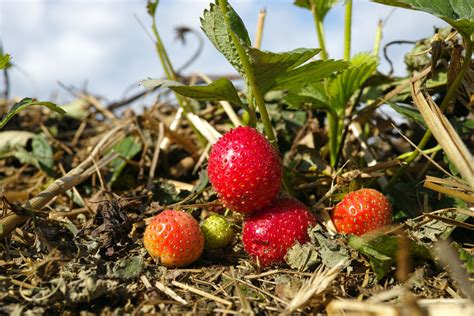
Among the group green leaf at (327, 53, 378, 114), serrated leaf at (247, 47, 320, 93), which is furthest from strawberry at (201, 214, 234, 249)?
green leaf at (327, 53, 378, 114)

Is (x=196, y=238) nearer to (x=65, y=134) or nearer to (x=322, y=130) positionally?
(x=322, y=130)

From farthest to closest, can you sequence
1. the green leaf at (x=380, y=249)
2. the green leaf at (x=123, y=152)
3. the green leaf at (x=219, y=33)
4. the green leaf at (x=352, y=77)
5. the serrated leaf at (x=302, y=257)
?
1. the green leaf at (x=123, y=152)
2. the green leaf at (x=352, y=77)
3. the green leaf at (x=219, y=33)
4. the serrated leaf at (x=302, y=257)
5. the green leaf at (x=380, y=249)

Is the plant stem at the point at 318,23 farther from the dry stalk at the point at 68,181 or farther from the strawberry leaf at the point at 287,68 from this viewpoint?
the dry stalk at the point at 68,181

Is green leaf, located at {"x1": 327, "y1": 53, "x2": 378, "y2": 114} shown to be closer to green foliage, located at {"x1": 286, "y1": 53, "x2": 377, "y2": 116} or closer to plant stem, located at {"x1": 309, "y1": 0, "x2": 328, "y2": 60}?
green foliage, located at {"x1": 286, "y1": 53, "x2": 377, "y2": 116}

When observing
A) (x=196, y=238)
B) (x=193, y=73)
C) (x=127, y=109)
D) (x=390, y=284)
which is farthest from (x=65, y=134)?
(x=390, y=284)

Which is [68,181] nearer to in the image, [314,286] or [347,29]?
[314,286]

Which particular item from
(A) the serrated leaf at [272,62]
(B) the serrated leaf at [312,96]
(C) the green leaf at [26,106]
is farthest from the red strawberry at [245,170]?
(C) the green leaf at [26,106]
